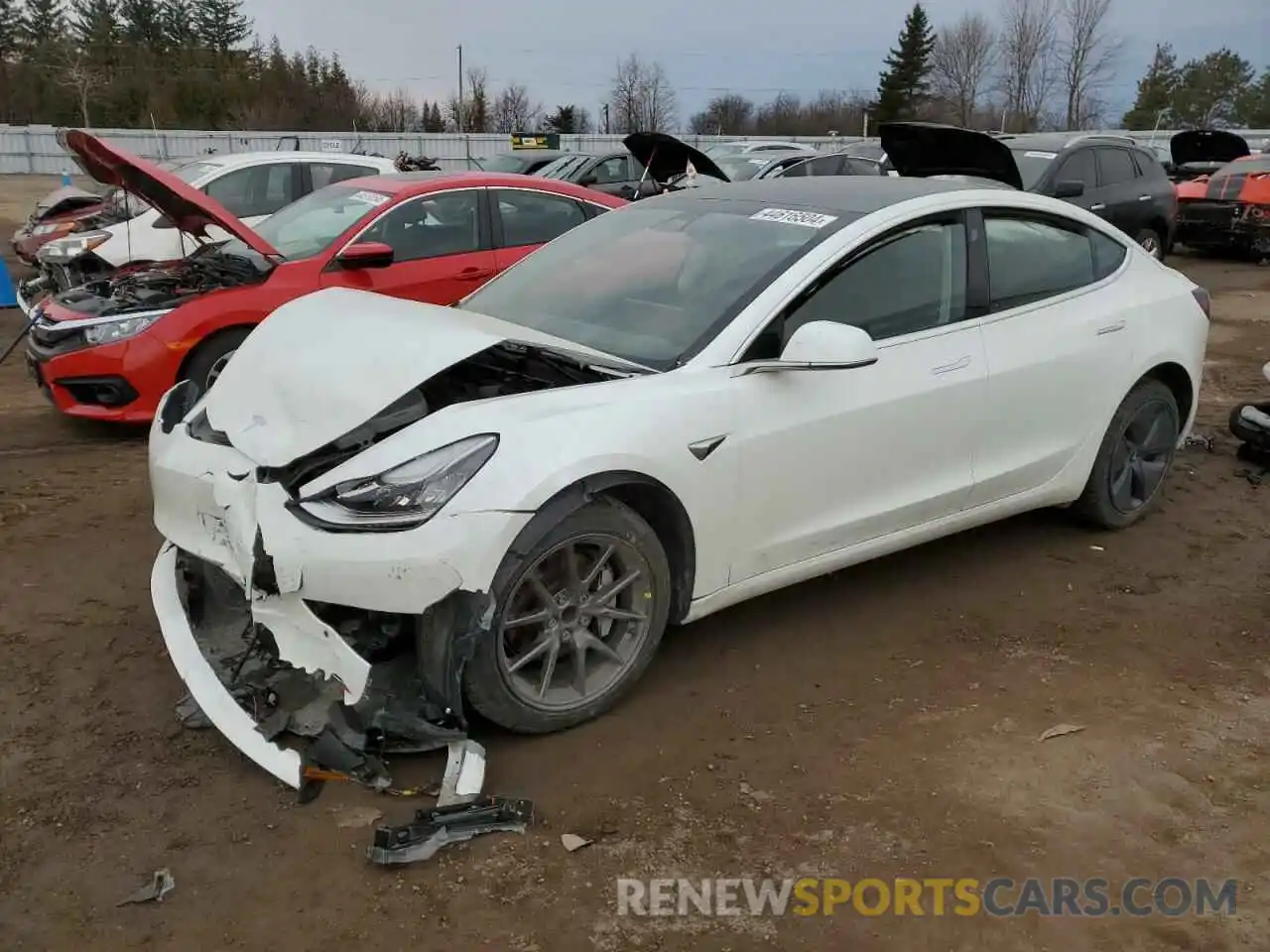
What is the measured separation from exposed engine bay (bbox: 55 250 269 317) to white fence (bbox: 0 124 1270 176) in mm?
27541

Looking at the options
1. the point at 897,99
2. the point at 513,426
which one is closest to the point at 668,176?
the point at 513,426

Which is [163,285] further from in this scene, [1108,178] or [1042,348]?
[1108,178]

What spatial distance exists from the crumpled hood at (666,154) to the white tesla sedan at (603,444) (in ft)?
13.0

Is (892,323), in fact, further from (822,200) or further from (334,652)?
(334,652)

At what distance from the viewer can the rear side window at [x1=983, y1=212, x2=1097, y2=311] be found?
429 centimetres

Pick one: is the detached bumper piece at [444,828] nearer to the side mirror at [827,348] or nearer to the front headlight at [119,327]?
the side mirror at [827,348]

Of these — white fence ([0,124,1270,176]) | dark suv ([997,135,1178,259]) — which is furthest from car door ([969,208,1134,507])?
white fence ([0,124,1270,176])

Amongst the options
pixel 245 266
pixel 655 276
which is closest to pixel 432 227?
pixel 245 266

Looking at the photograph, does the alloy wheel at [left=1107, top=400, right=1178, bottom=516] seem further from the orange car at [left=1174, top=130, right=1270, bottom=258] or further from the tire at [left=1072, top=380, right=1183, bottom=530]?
the orange car at [left=1174, top=130, right=1270, bottom=258]

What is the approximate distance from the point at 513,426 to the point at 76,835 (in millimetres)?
1590

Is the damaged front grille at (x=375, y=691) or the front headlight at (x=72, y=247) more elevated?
the front headlight at (x=72, y=247)

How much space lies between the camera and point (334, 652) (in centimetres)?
279

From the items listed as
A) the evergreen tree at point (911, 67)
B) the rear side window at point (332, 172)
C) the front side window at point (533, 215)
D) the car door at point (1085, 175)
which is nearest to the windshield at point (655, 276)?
the front side window at point (533, 215)

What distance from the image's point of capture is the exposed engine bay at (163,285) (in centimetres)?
626
